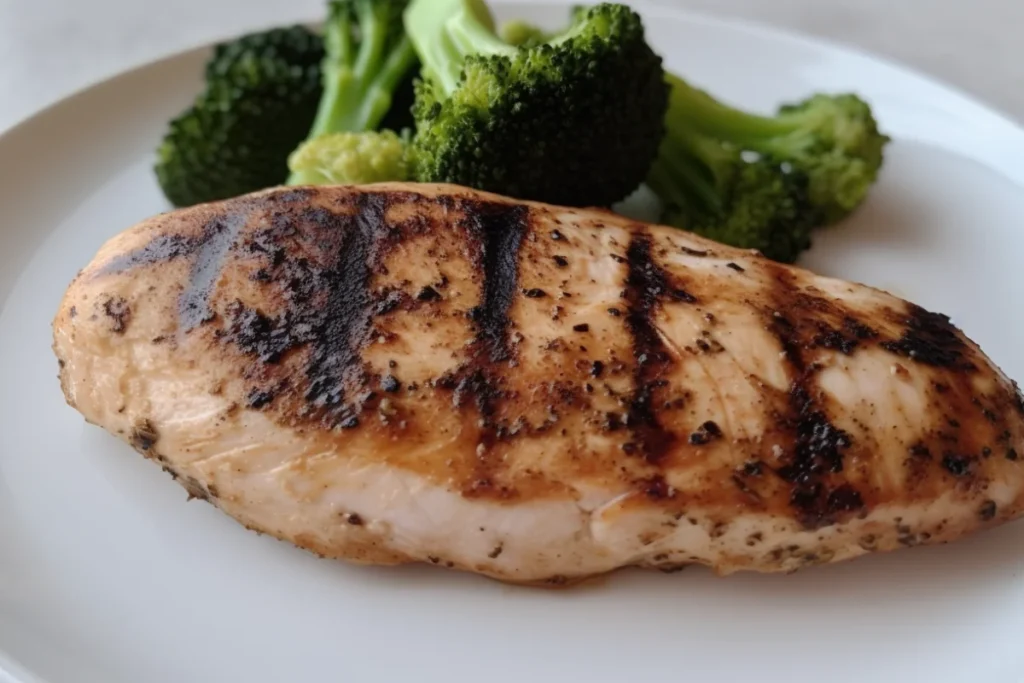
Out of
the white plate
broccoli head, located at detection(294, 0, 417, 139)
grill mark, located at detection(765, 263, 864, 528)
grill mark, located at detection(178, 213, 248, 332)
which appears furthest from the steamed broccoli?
grill mark, located at detection(765, 263, 864, 528)

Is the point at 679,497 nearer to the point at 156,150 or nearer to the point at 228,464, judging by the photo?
the point at 228,464

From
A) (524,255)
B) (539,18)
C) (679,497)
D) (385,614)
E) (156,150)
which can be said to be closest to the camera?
(679,497)

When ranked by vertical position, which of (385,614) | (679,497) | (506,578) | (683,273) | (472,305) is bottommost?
(385,614)

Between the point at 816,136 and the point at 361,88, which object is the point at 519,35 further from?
the point at 816,136

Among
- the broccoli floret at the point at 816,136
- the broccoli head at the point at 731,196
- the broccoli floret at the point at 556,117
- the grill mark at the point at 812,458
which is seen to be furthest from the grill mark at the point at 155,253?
the broccoli floret at the point at 816,136

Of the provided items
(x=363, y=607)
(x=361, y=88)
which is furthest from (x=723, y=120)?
(x=363, y=607)

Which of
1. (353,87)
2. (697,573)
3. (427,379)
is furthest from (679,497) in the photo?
(353,87)

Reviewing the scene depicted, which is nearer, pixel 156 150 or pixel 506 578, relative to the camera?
pixel 506 578
